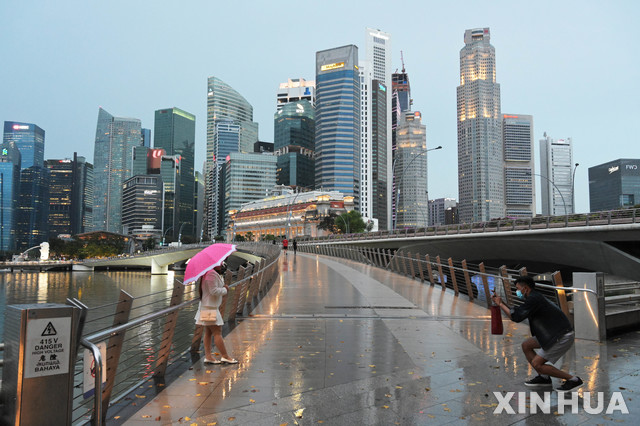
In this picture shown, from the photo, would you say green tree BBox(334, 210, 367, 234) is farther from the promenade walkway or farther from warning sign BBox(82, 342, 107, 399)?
warning sign BBox(82, 342, 107, 399)

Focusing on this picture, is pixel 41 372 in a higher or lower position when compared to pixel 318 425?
higher

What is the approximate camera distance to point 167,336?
6664 millimetres

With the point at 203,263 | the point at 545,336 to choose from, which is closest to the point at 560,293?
the point at 545,336

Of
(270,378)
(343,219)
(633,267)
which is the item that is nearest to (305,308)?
(270,378)

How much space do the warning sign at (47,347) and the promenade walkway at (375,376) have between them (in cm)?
156

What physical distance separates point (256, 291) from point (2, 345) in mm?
11570

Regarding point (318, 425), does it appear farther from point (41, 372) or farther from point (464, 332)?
point (464, 332)

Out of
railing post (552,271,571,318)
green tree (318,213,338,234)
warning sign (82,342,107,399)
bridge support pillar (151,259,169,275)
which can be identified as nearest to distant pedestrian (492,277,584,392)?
railing post (552,271,571,318)

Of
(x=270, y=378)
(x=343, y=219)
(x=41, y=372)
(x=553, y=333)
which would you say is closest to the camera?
(x=41, y=372)

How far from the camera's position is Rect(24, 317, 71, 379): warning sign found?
336 cm

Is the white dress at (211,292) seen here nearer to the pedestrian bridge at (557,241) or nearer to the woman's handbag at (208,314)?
the woman's handbag at (208,314)

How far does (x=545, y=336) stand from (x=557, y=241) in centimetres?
3898

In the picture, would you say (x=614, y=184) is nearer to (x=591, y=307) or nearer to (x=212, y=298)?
(x=591, y=307)

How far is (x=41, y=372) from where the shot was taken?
11.2 feet
